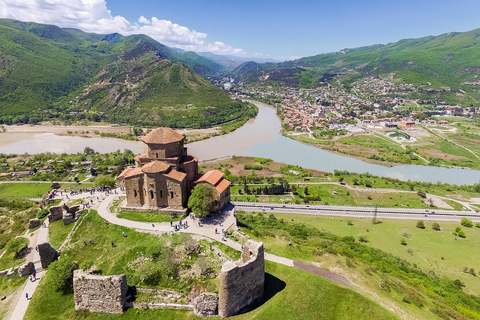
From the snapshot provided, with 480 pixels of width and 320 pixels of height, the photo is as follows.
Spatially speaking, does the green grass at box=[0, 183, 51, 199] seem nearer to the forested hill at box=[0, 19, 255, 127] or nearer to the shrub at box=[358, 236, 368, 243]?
the shrub at box=[358, 236, 368, 243]

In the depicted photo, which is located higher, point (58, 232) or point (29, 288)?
point (58, 232)

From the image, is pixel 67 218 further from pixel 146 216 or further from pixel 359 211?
pixel 359 211

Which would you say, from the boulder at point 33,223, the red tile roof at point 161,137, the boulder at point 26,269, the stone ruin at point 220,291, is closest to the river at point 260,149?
the red tile roof at point 161,137

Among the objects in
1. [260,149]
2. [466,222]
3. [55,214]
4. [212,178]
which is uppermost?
[212,178]

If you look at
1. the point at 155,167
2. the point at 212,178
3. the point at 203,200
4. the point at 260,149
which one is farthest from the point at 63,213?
the point at 260,149

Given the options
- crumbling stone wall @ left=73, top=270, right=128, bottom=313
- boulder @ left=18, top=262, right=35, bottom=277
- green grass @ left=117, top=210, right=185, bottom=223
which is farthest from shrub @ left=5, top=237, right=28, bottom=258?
crumbling stone wall @ left=73, top=270, right=128, bottom=313

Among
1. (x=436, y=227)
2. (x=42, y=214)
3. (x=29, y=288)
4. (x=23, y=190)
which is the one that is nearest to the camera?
(x=29, y=288)

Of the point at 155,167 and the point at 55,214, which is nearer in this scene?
the point at 155,167
